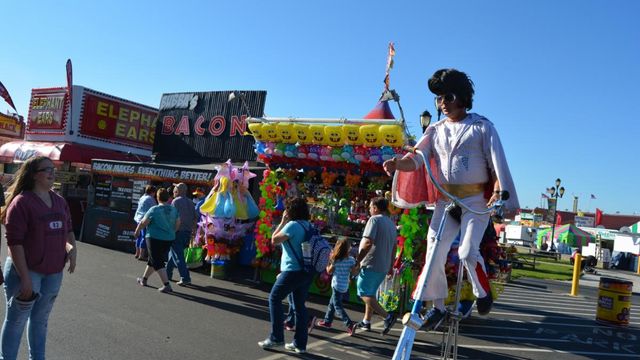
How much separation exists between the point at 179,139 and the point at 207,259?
453 inches

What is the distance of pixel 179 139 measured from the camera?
20797 millimetres

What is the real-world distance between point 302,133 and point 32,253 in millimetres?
5876

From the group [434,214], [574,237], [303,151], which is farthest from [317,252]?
[574,237]

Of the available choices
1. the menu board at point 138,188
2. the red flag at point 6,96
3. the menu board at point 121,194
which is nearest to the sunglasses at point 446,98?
the menu board at point 138,188

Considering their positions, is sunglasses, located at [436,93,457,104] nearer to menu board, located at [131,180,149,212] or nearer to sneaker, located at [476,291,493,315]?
sneaker, located at [476,291,493,315]

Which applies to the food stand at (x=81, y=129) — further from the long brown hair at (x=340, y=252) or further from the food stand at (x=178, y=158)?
the long brown hair at (x=340, y=252)

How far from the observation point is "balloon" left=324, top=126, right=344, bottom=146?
341 inches

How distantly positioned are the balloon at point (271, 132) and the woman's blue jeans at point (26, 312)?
585cm

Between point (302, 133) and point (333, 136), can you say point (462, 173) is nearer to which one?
point (333, 136)

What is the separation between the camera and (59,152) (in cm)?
1872

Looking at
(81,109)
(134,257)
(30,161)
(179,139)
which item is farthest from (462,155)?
(81,109)

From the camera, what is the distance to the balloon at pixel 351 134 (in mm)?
8383

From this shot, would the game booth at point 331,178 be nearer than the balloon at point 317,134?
Yes

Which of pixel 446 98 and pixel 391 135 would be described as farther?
pixel 391 135
